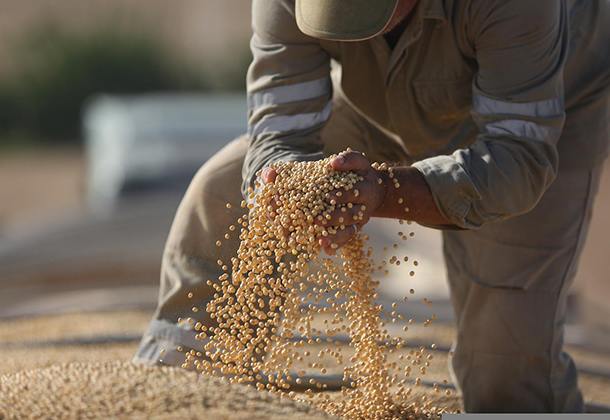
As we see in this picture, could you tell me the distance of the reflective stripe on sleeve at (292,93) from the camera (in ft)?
7.76

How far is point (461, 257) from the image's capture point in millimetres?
2764

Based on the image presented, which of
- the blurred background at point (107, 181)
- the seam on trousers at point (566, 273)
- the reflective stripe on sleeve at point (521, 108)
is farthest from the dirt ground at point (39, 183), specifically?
the reflective stripe on sleeve at point (521, 108)

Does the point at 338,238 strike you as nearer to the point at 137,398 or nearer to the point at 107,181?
the point at 137,398

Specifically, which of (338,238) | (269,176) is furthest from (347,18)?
(338,238)

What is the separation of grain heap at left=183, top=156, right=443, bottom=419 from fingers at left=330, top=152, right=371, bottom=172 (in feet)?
0.05

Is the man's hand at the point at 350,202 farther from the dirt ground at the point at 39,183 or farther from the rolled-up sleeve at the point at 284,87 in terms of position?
the dirt ground at the point at 39,183

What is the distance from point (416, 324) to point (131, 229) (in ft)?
8.48

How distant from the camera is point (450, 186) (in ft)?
7.00

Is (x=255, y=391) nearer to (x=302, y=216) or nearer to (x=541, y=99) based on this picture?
(x=302, y=216)

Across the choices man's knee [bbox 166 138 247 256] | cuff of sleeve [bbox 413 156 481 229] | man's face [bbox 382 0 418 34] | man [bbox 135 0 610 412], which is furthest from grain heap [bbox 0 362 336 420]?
man's face [bbox 382 0 418 34]

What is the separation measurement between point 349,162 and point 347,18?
1.25 ft

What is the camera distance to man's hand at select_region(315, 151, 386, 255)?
2.00 metres

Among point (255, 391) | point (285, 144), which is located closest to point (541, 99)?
point (285, 144)

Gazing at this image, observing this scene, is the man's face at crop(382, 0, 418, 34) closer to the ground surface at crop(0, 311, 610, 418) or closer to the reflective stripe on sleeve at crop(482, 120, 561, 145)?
the reflective stripe on sleeve at crop(482, 120, 561, 145)
